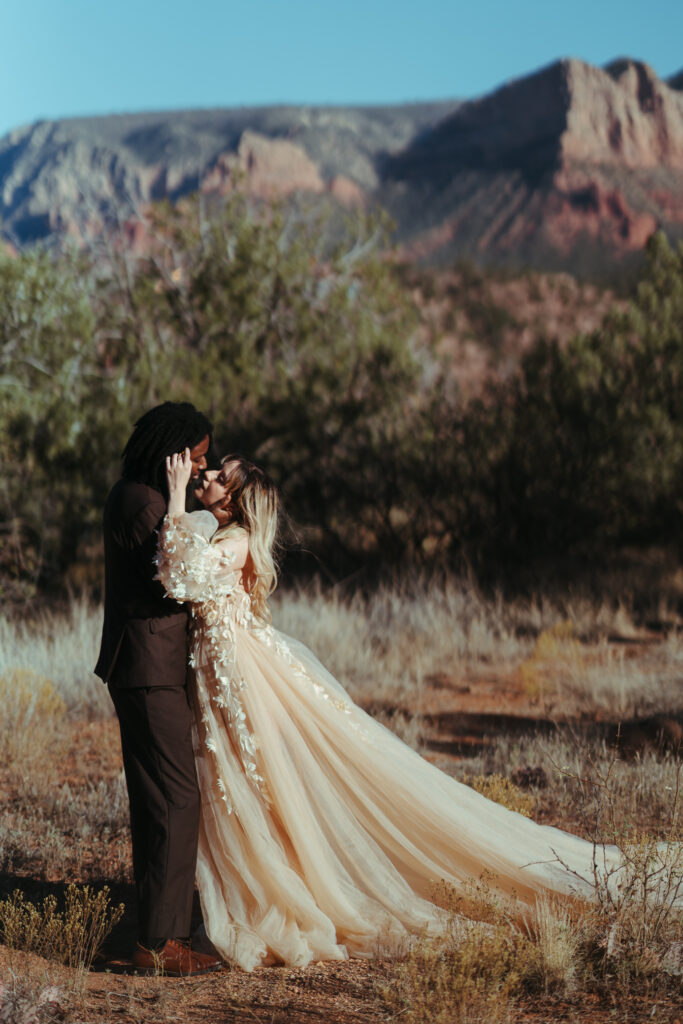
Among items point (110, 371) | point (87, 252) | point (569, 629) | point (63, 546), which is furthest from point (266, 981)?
point (87, 252)

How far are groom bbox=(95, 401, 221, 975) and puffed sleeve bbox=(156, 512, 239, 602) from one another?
69mm

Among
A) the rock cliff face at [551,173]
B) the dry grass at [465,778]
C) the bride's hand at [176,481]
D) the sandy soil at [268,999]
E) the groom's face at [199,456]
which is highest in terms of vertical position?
the rock cliff face at [551,173]

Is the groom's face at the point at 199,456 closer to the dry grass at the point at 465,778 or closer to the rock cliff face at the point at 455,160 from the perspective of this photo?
the dry grass at the point at 465,778

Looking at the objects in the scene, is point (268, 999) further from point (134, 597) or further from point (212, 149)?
point (212, 149)

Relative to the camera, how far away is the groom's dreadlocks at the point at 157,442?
3.52 meters

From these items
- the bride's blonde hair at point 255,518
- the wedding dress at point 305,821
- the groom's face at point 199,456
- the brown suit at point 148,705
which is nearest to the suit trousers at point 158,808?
the brown suit at point 148,705

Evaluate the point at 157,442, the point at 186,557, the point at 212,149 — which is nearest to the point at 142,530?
the point at 186,557

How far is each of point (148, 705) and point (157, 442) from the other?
869mm

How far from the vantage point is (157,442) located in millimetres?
3529

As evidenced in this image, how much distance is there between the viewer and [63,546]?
13508 millimetres

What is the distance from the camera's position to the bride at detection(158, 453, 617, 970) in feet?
11.9

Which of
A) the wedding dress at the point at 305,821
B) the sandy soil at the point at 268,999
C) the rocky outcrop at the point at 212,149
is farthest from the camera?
the rocky outcrop at the point at 212,149

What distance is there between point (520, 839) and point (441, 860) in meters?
0.35

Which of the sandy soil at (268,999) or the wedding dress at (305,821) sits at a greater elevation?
the wedding dress at (305,821)
